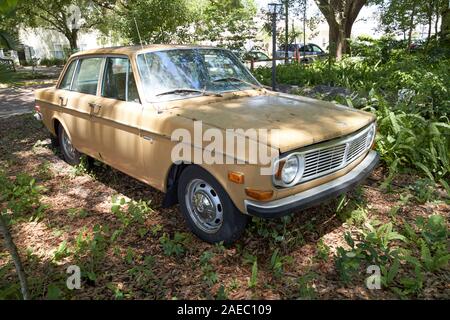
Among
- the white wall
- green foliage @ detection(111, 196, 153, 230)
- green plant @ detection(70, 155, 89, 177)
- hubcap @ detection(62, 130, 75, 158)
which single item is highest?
A: the white wall

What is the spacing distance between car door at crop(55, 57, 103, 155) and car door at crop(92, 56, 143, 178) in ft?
0.65

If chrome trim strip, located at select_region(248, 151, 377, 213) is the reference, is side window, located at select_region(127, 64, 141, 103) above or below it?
above

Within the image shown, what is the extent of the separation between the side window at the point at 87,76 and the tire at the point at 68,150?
83 centimetres

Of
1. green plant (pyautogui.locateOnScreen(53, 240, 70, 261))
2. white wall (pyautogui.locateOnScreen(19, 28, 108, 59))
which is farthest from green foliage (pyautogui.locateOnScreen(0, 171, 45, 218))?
white wall (pyautogui.locateOnScreen(19, 28, 108, 59))

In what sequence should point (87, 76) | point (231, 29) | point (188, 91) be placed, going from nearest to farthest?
point (188, 91) < point (87, 76) < point (231, 29)

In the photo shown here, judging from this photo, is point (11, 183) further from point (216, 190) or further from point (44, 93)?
point (216, 190)

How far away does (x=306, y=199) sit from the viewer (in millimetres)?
2938

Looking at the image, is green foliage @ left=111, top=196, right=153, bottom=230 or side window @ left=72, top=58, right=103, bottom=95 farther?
side window @ left=72, top=58, right=103, bottom=95

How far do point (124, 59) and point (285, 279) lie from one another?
284 cm

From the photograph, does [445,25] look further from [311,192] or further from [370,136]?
[311,192]

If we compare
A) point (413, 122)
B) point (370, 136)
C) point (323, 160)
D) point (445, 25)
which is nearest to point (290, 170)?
point (323, 160)

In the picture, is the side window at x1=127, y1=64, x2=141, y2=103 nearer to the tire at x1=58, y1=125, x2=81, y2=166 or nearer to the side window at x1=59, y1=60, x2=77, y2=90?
the side window at x1=59, y1=60, x2=77, y2=90

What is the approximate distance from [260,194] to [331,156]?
832mm

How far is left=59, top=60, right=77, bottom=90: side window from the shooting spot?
5150 mm
